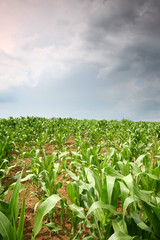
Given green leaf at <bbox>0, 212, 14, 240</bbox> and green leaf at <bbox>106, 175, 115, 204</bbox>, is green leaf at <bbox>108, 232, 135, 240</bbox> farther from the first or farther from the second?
green leaf at <bbox>0, 212, 14, 240</bbox>

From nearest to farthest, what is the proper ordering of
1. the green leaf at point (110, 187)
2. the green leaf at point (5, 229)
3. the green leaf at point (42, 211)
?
the green leaf at point (5, 229) < the green leaf at point (42, 211) < the green leaf at point (110, 187)

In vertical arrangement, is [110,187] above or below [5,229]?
above

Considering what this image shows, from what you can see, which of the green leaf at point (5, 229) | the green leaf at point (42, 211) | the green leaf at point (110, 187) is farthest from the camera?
the green leaf at point (110, 187)

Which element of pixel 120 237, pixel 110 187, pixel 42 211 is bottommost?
pixel 120 237

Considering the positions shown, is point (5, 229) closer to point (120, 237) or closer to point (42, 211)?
point (42, 211)

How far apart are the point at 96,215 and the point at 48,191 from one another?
905mm

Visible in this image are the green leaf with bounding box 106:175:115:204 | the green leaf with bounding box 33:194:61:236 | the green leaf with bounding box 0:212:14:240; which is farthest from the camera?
the green leaf with bounding box 106:175:115:204

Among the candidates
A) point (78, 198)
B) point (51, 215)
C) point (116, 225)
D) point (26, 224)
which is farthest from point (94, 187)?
point (26, 224)

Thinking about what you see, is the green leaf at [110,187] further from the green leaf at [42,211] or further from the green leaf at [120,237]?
the green leaf at [42,211]

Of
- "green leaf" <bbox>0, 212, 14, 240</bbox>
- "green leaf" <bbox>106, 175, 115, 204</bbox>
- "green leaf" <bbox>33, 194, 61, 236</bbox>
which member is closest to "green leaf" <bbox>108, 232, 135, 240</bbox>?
"green leaf" <bbox>106, 175, 115, 204</bbox>

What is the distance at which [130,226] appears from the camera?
4.10 ft

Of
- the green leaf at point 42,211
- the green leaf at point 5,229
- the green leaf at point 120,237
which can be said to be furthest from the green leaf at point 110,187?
the green leaf at point 5,229

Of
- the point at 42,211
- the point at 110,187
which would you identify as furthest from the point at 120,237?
the point at 42,211

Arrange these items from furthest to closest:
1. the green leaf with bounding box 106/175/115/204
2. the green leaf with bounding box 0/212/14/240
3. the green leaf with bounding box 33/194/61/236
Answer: the green leaf with bounding box 106/175/115/204, the green leaf with bounding box 33/194/61/236, the green leaf with bounding box 0/212/14/240
